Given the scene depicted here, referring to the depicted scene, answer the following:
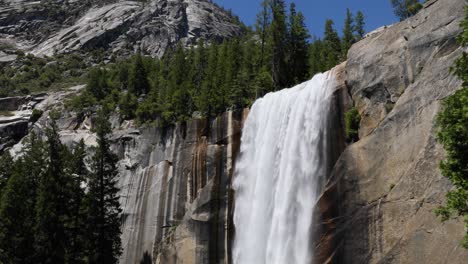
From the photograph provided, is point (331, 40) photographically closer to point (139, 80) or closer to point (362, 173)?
point (139, 80)

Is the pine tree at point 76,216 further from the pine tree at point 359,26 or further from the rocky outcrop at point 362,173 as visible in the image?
the pine tree at point 359,26

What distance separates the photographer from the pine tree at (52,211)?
40.1 m

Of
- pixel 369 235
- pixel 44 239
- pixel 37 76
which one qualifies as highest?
pixel 37 76

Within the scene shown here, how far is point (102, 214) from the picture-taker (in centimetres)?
4250

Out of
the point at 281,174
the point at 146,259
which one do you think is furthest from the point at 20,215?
the point at 281,174

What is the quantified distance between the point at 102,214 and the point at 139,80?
30.6 m

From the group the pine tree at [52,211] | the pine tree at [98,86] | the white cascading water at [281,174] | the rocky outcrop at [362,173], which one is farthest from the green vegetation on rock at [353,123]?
the pine tree at [98,86]

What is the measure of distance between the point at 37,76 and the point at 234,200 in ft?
259

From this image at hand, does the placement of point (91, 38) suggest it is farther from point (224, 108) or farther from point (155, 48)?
point (224, 108)

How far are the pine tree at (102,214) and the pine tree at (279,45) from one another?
18747 millimetres

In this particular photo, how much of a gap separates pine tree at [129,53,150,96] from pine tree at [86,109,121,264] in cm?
2331

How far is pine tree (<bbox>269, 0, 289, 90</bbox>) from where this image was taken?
179 feet

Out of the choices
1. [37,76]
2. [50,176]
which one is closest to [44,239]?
[50,176]

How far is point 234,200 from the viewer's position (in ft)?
132
